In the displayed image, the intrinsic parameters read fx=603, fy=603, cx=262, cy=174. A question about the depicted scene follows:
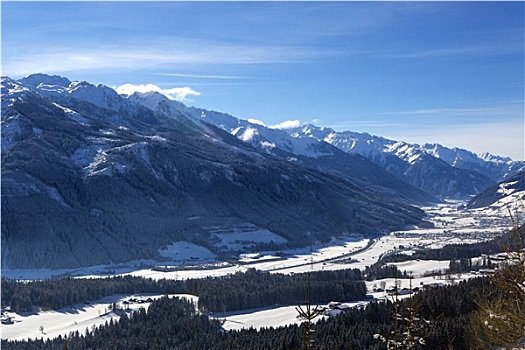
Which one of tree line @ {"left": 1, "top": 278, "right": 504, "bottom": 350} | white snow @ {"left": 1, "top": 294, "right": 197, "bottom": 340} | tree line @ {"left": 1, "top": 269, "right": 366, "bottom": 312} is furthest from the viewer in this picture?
tree line @ {"left": 1, "top": 269, "right": 366, "bottom": 312}

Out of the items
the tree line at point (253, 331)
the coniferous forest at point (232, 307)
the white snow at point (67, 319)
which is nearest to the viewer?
the coniferous forest at point (232, 307)

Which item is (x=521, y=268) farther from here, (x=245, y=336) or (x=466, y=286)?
(x=466, y=286)

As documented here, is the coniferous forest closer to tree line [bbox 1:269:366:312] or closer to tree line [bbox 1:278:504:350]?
tree line [bbox 1:278:504:350]

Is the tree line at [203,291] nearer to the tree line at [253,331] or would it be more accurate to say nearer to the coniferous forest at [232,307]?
the coniferous forest at [232,307]

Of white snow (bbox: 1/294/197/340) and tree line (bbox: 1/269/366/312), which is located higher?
tree line (bbox: 1/269/366/312)

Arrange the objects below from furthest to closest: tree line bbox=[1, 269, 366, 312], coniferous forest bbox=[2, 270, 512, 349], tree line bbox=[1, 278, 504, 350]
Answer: tree line bbox=[1, 269, 366, 312] → tree line bbox=[1, 278, 504, 350] → coniferous forest bbox=[2, 270, 512, 349]

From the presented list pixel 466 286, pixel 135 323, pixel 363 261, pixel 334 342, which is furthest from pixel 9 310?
pixel 363 261

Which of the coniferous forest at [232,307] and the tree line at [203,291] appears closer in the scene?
the coniferous forest at [232,307]

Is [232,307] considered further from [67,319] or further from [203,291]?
[67,319]

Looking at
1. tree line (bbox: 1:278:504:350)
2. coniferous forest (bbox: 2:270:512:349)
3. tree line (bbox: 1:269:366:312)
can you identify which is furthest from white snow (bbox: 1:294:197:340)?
tree line (bbox: 1:278:504:350)

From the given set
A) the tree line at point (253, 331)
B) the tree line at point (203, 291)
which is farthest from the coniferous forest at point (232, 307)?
the tree line at point (203, 291)

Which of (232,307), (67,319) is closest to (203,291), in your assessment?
(232,307)
